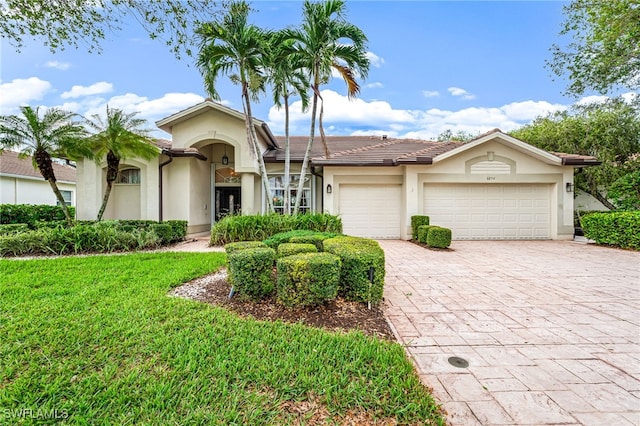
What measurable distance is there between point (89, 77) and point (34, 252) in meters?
5.67

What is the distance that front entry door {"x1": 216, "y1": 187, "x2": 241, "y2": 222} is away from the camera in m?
15.1

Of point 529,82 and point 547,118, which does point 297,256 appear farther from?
point 547,118

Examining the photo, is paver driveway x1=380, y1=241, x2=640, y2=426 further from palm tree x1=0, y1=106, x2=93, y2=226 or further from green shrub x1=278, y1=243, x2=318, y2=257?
palm tree x1=0, y1=106, x2=93, y2=226

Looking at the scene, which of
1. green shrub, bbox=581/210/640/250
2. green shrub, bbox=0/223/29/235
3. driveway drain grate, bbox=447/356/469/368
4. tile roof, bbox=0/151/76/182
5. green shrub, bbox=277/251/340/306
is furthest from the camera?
tile roof, bbox=0/151/76/182

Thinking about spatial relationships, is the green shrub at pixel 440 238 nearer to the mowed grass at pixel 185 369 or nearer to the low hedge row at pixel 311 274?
the low hedge row at pixel 311 274

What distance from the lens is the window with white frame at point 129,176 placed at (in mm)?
13297

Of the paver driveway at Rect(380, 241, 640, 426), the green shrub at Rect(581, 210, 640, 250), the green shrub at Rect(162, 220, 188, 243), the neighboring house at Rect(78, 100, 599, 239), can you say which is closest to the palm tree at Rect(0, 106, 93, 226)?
the neighboring house at Rect(78, 100, 599, 239)

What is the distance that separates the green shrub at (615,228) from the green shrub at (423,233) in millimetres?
6419

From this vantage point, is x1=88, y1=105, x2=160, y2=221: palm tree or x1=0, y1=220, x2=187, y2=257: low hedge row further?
x1=88, y1=105, x2=160, y2=221: palm tree

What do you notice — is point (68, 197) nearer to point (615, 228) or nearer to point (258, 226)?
point (258, 226)

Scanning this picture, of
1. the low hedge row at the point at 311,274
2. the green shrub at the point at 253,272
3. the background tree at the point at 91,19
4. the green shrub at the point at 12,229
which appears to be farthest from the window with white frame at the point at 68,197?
the green shrub at the point at 253,272

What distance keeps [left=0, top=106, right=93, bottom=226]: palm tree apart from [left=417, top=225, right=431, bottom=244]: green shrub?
13.2m

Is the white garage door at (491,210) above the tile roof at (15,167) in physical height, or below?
below

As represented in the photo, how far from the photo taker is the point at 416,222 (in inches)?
439
